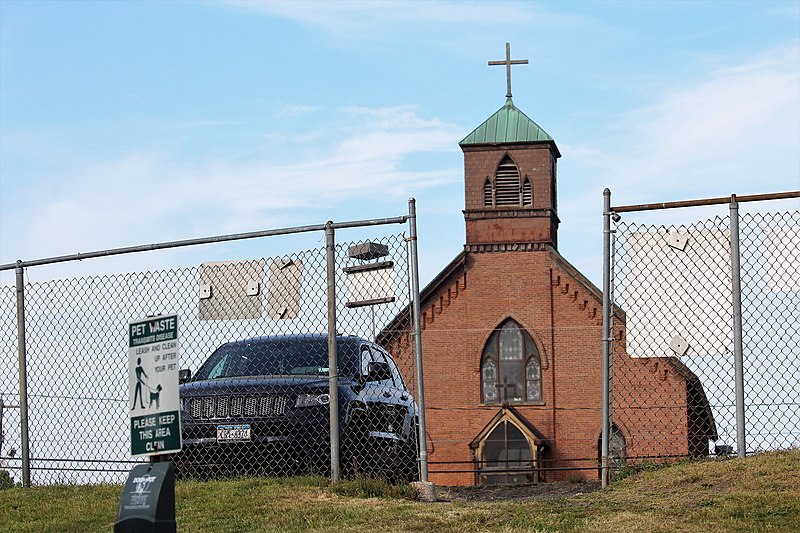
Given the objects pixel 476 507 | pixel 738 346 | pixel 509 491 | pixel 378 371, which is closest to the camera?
pixel 476 507

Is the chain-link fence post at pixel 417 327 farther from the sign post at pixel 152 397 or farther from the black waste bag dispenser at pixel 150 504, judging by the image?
the black waste bag dispenser at pixel 150 504

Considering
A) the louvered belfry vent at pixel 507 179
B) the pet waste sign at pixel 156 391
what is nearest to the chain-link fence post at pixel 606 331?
the pet waste sign at pixel 156 391

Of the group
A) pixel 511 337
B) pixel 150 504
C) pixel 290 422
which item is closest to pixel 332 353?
pixel 290 422

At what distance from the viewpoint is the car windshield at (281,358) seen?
1162 centimetres

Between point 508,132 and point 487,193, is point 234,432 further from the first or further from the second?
point 508,132

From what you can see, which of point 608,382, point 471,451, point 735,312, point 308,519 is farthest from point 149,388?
point 471,451

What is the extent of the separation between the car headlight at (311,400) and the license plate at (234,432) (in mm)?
528

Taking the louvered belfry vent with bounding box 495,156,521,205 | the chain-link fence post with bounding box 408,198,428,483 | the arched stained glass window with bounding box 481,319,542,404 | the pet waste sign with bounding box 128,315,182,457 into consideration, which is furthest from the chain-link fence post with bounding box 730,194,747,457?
the louvered belfry vent with bounding box 495,156,521,205

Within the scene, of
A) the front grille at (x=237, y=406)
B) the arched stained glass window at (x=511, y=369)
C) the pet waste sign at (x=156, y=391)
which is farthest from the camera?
the arched stained glass window at (x=511, y=369)

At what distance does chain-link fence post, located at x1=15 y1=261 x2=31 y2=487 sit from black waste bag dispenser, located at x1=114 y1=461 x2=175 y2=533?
18.0 feet

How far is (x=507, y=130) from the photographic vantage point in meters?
43.3

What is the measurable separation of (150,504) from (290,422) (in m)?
3.97

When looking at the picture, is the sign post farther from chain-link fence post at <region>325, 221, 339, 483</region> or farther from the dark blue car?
the dark blue car

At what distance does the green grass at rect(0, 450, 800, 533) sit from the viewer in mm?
8453
